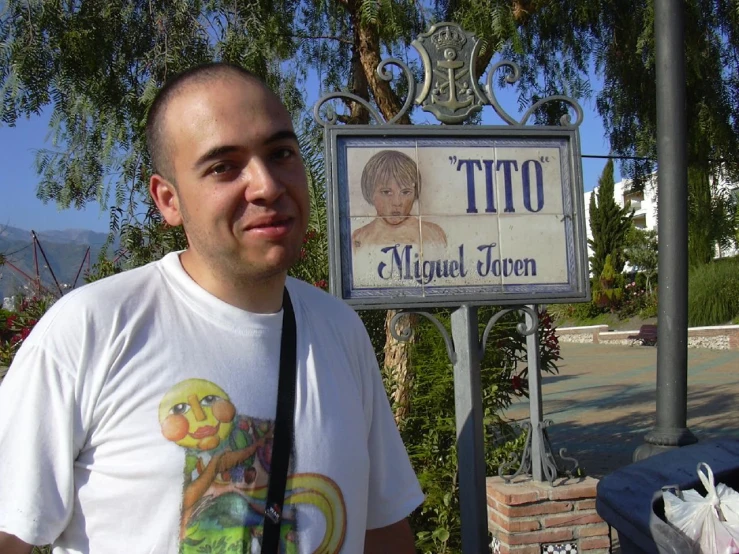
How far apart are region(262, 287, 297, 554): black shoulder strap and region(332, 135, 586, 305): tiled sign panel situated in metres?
1.39

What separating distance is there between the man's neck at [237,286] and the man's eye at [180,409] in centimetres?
24

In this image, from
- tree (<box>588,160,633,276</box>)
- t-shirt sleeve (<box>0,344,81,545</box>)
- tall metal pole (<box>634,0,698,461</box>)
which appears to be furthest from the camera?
tree (<box>588,160,633,276</box>)

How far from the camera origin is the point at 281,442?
55.8 inches

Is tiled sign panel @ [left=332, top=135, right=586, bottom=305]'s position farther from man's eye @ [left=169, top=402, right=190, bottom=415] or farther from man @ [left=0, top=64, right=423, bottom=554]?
man's eye @ [left=169, top=402, right=190, bottom=415]

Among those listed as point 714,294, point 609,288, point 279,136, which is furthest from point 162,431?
point 609,288

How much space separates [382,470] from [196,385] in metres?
0.56

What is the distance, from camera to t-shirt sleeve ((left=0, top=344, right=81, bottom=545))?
125 centimetres

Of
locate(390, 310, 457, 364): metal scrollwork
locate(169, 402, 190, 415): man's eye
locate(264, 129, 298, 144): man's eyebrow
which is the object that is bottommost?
locate(169, 402, 190, 415): man's eye

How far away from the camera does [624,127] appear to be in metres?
7.03

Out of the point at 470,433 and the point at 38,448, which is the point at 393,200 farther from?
the point at 38,448

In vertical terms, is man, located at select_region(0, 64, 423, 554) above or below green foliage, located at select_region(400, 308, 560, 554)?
above

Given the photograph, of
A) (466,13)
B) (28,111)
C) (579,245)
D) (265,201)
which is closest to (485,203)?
(579,245)

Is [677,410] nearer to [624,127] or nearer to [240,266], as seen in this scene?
[240,266]

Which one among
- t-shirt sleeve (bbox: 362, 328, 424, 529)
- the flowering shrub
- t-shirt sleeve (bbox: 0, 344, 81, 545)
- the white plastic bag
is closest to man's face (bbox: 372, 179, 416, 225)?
t-shirt sleeve (bbox: 362, 328, 424, 529)
